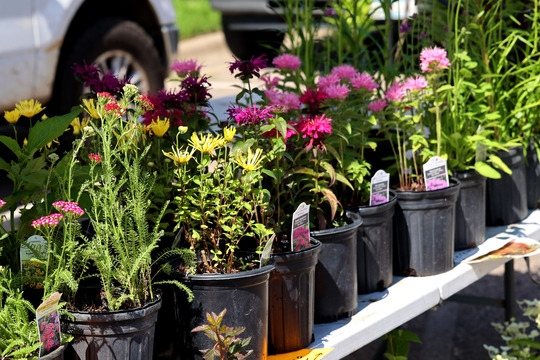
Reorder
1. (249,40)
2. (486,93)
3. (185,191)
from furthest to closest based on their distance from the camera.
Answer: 1. (249,40)
2. (486,93)
3. (185,191)

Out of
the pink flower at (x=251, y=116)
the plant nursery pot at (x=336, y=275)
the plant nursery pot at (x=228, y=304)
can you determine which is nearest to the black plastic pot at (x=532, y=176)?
the plant nursery pot at (x=336, y=275)

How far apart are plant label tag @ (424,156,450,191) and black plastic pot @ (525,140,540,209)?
28.3 inches

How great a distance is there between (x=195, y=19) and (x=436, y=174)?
973 centimetres

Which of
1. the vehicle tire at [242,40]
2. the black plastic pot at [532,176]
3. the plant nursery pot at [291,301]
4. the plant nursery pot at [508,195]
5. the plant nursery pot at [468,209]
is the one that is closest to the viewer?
the plant nursery pot at [291,301]

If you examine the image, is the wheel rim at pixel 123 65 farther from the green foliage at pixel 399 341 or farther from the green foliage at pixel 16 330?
the green foliage at pixel 16 330

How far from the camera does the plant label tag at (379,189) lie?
2.06m

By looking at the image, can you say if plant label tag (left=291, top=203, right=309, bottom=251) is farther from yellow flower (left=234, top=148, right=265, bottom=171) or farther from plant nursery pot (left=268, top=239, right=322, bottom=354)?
yellow flower (left=234, top=148, right=265, bottom=171)

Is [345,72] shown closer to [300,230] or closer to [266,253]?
[300,230]

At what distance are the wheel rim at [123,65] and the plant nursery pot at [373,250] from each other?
7.19ft

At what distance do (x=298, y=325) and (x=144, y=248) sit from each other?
45 cm

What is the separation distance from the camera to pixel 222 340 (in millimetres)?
1483

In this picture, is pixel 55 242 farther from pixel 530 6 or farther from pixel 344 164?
pixel 530 6

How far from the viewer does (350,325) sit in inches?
72.7

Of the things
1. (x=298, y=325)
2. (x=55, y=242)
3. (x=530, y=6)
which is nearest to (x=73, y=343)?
(x=55, y=242)
